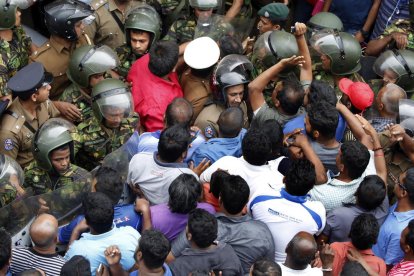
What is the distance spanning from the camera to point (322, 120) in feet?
16.9

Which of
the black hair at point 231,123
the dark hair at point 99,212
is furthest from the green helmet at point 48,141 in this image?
the black hair at point 231,123

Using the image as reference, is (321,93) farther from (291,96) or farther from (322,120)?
(322,120)

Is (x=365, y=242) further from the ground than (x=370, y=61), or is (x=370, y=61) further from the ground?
(x=365, y=242)

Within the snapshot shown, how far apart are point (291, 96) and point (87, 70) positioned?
1.71 meters

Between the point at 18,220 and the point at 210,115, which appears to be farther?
the point at 210,115

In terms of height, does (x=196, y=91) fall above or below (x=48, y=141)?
below

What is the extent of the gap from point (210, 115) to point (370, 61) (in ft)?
6.75

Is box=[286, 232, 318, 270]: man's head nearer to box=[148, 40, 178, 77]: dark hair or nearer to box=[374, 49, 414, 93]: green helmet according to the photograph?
box=[148, 40, 178, 77]: dark hair

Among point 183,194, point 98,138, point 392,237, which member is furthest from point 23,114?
point 392,237

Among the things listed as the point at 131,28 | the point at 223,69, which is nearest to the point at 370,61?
the point at 223,69

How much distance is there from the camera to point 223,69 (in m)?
5.91

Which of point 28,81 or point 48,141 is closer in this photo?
point 48,141

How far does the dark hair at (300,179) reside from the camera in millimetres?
4559

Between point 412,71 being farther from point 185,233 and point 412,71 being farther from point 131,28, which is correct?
point 185,233
